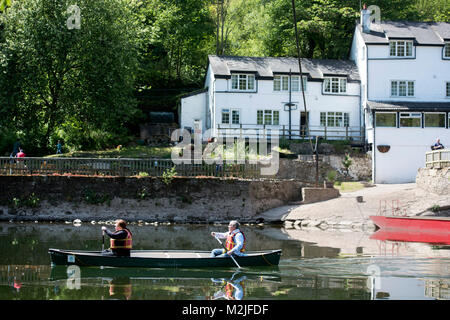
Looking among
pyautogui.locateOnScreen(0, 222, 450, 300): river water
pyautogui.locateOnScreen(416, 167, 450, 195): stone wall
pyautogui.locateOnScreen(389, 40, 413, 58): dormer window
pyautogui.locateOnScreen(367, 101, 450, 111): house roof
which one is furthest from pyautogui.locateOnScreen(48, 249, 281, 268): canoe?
pyautogui.locateOnScreen(389, 40, 413, 58): dormer window

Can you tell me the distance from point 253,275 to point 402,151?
28438 mm

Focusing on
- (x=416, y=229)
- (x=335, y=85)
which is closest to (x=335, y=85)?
(x=335, y=85)

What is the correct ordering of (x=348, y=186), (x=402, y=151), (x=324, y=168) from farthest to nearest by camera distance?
(x=402, y=151) → (x=324, y=168) → (x=348, y=186)

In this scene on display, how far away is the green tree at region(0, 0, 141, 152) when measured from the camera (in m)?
42.7

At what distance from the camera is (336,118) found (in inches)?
2009

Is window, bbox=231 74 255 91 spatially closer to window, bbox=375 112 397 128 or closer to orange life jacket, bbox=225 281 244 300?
window, bbox=375 112 397 128

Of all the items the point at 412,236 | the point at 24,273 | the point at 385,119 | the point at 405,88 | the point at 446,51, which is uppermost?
the point at 446,51

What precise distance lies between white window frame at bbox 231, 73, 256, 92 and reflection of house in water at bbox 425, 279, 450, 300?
33733 millimetres

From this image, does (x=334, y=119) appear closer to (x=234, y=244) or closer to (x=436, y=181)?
(x=436, y=181)

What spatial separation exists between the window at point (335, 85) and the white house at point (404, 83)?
1.58 m

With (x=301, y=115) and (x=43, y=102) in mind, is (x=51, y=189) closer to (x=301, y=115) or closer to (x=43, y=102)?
(x=43, y=102)

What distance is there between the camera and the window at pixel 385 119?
149ft

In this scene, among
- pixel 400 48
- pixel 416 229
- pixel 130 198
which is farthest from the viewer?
pixel 400 48

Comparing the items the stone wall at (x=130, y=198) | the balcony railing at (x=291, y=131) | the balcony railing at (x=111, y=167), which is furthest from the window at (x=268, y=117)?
the stone wall at (x=130, y=198)
